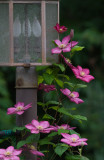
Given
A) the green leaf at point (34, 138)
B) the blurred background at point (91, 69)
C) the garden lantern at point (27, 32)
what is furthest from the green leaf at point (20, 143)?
the blurred background at point (91, 69)

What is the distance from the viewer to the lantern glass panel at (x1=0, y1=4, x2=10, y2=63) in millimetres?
1331

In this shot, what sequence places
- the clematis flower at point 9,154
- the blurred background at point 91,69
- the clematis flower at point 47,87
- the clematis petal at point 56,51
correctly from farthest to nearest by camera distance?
the blurred background at point 91,69 < the clematis flower at point 47,87 < the clematis petal at point 56,51 < the clematis flower at point 9,154

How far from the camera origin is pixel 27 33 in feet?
4.38

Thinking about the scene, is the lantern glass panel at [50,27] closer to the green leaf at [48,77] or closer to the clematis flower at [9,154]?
the green leaf at [48,77]

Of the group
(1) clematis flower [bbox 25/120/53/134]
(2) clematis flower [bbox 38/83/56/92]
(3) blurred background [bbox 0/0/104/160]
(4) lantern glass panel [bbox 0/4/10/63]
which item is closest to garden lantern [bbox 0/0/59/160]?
(4) lantern glass panel [bbox 0/4/10/63]

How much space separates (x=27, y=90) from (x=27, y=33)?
0.21 m

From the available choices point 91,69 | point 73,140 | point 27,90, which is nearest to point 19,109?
point 27,90

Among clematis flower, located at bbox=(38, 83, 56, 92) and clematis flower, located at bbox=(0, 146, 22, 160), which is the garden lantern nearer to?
clematis flower, located at bbox=(38, 83, 56, 92)

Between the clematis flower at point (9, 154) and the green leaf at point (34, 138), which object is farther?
the green leaf at point (34, 138)

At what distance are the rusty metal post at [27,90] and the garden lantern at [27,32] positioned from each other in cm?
2

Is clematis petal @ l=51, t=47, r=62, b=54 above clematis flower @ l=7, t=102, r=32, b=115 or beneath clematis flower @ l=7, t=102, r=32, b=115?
above

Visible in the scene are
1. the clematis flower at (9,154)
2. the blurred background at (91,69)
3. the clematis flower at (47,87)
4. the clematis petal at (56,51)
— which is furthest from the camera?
the blurred background at (91,69)

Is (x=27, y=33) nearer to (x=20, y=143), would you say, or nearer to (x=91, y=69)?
(x=20, y=143)

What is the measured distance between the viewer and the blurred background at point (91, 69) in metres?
3.35
